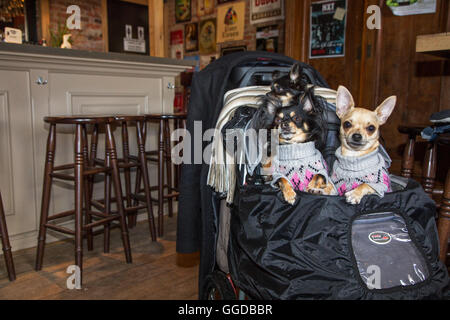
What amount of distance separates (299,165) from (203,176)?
1.17 feet

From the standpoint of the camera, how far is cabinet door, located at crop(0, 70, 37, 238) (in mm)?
2180

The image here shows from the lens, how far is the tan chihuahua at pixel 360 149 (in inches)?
43.8

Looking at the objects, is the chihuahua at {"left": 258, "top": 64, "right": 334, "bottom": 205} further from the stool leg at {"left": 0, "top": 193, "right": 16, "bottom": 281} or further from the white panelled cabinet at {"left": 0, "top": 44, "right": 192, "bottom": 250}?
the white panelled cabinet at {"left": 0, "top": 44, "right": 192, "bottom": 250}

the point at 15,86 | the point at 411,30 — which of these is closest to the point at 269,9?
the point at 411,30

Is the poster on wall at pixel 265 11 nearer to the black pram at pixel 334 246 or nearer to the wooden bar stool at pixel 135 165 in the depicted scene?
the wooden bar stool at pixel 135 165

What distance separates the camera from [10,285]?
190 centimetres

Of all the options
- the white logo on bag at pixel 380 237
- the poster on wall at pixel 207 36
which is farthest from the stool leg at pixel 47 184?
the poster on wall at pixel 207 36

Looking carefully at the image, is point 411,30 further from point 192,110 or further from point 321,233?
point 321,233

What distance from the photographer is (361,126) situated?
113cm

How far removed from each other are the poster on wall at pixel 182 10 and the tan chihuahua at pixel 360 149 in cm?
525

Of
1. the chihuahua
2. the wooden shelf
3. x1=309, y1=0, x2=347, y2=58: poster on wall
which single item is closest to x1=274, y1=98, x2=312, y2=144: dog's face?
the chihuahua

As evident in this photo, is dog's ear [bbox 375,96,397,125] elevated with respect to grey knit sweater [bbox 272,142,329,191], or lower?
elevated

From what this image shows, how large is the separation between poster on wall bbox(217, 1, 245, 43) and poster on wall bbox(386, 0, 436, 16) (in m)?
2.41
